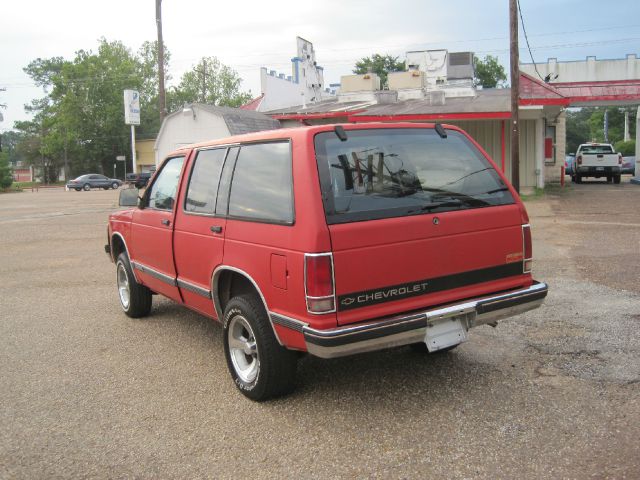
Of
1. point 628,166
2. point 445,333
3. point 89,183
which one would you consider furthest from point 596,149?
point 89,183

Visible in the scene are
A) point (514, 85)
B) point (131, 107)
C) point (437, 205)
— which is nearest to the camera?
point (437, 205)

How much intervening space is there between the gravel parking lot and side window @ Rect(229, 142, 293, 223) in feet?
4.46

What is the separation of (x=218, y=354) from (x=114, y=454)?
1.80 meters

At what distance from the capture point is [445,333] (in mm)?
3930

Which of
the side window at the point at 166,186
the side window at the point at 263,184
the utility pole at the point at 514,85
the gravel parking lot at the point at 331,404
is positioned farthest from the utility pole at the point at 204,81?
the side window at the point at 263,184

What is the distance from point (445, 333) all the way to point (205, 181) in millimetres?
2314

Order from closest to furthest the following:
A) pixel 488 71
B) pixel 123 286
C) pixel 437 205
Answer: pixel 437 205 < pixel 123 286 < pixel 488 71

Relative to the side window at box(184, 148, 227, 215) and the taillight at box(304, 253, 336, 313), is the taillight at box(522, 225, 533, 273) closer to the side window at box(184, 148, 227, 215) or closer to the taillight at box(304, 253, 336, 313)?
the taillight at box(304, 253, 336, 313)

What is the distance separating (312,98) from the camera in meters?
35.4

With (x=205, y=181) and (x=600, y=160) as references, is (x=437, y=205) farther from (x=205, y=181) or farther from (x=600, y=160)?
(x=600, y=160)

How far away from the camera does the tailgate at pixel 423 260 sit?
3625 millimetres

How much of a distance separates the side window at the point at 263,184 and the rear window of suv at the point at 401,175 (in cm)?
28

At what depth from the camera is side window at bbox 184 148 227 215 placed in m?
4.76

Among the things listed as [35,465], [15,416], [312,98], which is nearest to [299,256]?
[35,465]
